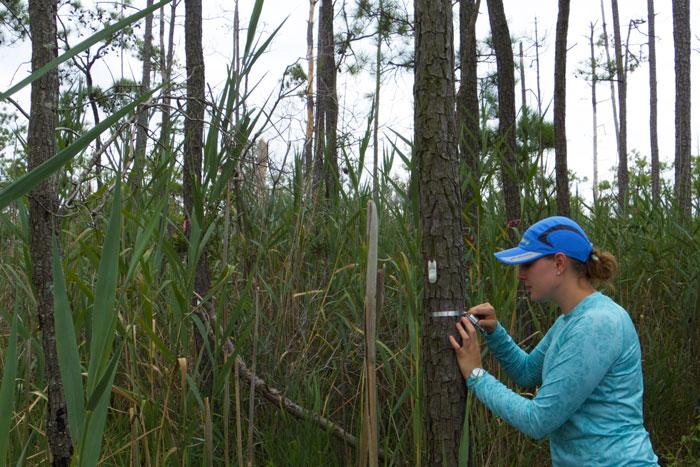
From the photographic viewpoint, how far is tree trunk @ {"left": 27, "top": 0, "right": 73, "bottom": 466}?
7.00ft

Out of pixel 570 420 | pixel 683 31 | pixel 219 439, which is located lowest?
pixel 219 439

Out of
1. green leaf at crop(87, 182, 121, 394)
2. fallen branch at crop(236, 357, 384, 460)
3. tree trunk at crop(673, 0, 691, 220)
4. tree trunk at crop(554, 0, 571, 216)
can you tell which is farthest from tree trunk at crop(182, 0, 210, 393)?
tree trunk at crop(673, 0, 691, 220)

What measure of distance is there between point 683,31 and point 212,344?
927 centimetres

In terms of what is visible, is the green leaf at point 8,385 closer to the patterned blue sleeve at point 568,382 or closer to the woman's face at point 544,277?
the patterned blue sleeve at point 568,382

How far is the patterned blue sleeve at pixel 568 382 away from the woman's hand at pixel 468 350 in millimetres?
88

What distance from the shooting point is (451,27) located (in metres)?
2.25

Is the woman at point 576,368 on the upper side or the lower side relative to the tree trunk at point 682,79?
lower

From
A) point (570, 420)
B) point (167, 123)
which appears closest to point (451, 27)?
point (167, 123)

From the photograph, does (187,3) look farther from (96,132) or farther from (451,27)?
(96,132)

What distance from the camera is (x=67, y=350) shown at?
135 cm

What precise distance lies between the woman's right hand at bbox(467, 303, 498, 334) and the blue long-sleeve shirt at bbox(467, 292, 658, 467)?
9.3 inches

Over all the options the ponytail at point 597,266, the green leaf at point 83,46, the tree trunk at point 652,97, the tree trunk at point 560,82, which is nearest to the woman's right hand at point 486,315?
the ponytail at point 597,266

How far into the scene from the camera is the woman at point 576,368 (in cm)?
203

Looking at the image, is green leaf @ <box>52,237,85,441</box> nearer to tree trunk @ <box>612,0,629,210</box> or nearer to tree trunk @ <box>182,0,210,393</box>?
tree trunk @ <box>182,0,210,393</box>
